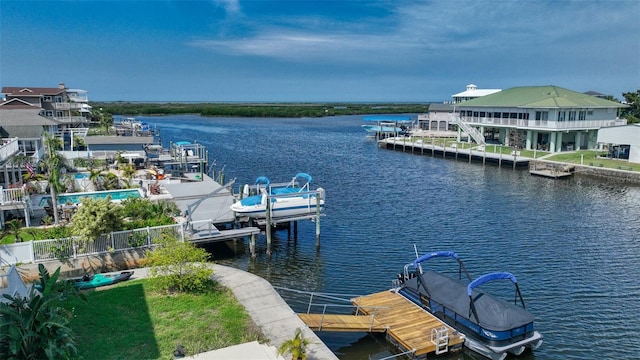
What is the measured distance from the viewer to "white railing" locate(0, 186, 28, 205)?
24.4 metres

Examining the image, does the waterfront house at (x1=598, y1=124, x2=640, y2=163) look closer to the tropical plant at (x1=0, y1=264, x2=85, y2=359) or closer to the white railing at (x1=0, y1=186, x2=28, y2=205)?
the white railing at (x1=0, y1=186, x2=28, y2=205)

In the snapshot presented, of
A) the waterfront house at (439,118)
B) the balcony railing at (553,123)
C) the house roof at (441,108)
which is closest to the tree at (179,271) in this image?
the balcony railing at (553,123)

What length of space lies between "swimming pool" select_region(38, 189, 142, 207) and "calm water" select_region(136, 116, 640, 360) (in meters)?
9.50

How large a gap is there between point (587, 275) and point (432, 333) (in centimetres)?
1158

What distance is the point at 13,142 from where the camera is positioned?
1146 inches

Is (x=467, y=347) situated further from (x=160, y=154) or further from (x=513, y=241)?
(x=160, y=154)

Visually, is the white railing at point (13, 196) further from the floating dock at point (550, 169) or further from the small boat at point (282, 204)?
the floating dock at point (550, 169)

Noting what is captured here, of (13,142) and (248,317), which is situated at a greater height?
(13,142)

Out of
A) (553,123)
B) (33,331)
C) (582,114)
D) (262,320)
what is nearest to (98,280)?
(33,331)

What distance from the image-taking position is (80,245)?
21.3 metres

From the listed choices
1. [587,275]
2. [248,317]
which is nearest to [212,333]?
[248,317]

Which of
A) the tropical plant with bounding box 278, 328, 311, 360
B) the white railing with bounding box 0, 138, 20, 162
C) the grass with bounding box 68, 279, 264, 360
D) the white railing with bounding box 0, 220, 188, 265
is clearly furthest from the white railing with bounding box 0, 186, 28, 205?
the tropical plant with bounding box 278, 328, 311, 360

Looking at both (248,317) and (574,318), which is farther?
(574,318)

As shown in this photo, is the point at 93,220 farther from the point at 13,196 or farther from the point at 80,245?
the point at 13,196
